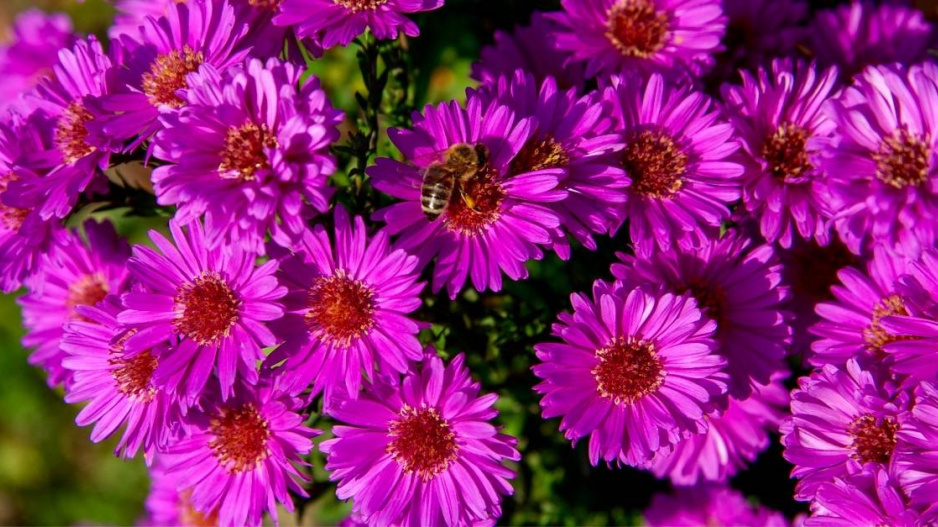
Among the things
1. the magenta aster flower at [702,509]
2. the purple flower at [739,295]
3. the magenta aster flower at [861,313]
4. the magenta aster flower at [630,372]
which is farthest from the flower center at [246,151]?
the magenta aster flower at [702,509]

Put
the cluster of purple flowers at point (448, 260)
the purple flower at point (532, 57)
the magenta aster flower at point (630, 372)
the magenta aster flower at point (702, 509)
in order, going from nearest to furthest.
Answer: the cluster of purple flowers at point (448, 260) < the magenta aster flower at point (630, 372) < the purple flower at point (532, 57) < the magenta aster flower at point (702, 509)

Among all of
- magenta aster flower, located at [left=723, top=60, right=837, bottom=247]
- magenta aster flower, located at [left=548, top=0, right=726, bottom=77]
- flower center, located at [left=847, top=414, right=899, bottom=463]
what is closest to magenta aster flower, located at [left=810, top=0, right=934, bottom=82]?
magenta aster flower, located at [left=723, top=60, right=837, bottom=247]

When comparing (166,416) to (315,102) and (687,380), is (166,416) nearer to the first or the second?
(315,102)

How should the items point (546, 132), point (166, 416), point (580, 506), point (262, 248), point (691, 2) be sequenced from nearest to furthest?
point (262, 248), point (166, 416), point (546, 132), point (691, 2), point (580, 506)

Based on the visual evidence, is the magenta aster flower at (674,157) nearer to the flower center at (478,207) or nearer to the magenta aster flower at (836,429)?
the flower center at (478,207)

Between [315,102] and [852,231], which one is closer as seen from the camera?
[315,102]

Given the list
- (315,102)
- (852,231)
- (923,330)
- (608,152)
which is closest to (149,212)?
(315,102)
